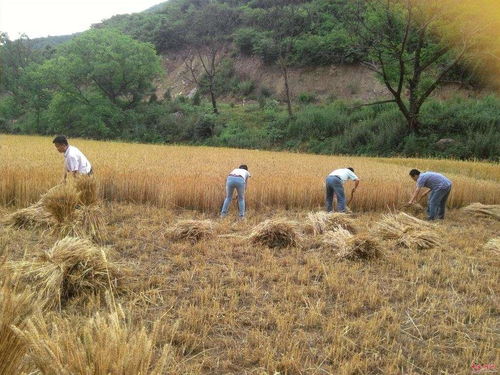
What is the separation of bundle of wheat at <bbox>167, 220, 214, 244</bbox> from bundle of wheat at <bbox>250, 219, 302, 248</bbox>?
2.27 ft

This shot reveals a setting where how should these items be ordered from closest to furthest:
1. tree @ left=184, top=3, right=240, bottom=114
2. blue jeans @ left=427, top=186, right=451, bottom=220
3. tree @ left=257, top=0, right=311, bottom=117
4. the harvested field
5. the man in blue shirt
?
the harvested field, the man in blue shirt, blue jeans @ left=427, top=186, right=451, bottom=220, tree @ left=257, top=0, right=311, bottom=117, tree @ left=184, top=3, right=240, bottom=114

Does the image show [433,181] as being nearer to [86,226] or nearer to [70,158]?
[86,226]

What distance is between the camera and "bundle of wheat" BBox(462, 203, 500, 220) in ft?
26.6

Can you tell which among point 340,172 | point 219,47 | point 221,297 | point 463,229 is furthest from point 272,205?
point 219,47

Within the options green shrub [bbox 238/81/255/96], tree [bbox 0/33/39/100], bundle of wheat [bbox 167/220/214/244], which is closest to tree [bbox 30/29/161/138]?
tree [bbox 0/33/39/100]

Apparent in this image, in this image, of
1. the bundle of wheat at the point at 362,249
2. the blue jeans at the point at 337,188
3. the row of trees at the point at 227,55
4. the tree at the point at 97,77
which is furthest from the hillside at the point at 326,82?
the bundle of wheat at the point at 362,249

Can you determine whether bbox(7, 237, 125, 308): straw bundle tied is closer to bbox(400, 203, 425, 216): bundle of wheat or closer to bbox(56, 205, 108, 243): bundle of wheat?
bbox(56, 205, 108, 243): bundle of wheat

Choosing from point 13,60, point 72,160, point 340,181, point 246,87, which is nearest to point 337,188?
point 340,181

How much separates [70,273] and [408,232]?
4.82m

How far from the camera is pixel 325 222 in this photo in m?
6.30

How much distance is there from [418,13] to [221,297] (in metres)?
21.3

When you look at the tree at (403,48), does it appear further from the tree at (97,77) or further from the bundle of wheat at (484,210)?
the tree at (97,77)

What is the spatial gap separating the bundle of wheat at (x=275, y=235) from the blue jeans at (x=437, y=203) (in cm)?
388

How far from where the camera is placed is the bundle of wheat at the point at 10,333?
1.48m
